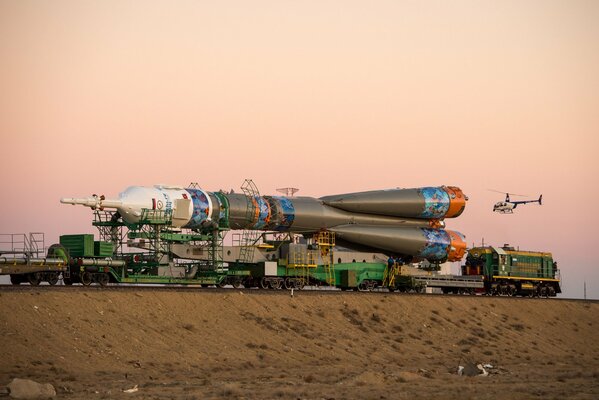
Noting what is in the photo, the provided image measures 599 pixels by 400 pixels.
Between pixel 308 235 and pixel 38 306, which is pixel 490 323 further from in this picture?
pixel 38 306

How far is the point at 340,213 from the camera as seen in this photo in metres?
60.5

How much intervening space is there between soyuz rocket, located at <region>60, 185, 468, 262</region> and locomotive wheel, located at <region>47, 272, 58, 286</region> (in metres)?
5.04

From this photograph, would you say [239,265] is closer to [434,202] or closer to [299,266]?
[299,266]

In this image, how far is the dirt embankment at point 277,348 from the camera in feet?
104

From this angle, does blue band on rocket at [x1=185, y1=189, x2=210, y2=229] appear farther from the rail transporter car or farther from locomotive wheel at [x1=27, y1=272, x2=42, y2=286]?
locomotive wheel at [x1=27, y1=272, x2=42, y2=286]

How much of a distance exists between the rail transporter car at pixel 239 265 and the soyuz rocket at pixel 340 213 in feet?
2.58

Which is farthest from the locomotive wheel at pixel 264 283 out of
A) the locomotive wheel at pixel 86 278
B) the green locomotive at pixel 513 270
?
the green locomotive at pixel 513 270

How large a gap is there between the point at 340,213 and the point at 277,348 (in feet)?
72.4

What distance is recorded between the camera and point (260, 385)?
3216 cm

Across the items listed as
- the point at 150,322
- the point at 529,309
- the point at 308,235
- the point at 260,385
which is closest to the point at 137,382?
the point at 260,385

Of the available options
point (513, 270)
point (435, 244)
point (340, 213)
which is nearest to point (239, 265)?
point (340, 213)

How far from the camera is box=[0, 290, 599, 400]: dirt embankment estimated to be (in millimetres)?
31688

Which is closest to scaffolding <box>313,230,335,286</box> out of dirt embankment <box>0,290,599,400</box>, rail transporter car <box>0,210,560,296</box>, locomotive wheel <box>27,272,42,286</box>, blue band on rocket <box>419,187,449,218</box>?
rail transporter car <box>0,210,560,296</box>

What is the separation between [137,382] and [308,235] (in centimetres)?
2877
